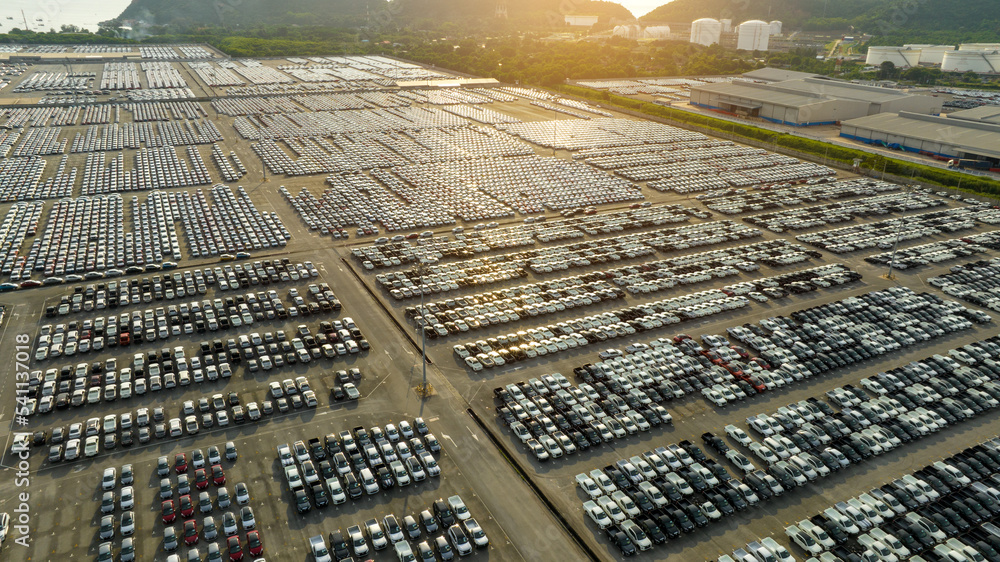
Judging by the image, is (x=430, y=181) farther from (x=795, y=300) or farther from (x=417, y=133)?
(x=795, y=300)

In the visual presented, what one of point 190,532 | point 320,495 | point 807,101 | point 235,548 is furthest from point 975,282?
point 807,101

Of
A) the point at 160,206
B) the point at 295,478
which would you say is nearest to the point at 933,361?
the point at 295,478

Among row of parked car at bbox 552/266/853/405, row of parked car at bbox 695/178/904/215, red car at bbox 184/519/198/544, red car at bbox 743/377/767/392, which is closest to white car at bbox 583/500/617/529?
row of parked car at bbox 552/266/853/405

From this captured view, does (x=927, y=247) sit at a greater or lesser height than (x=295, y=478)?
greater

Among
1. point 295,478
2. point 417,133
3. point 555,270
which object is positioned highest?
point 417,133

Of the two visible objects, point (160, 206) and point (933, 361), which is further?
point (160, 206)

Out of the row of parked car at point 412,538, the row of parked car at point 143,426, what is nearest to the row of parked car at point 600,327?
the row of parked car at point 143,426

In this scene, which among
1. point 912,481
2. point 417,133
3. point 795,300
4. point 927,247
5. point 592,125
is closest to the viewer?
point 912,481
